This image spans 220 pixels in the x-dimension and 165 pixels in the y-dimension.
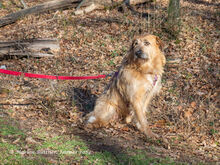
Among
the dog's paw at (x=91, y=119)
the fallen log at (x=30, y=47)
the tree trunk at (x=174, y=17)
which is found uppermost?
the tree trunk at (x=174, y=17)

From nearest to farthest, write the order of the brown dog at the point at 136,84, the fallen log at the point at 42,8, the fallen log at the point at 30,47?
the brown dog at the point at 136,84 → the fallen log at the point at 30,47 → the fallen log at the point at 42,8

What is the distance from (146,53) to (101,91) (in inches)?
113

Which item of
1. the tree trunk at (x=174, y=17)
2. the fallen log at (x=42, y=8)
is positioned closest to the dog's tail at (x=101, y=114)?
the tree trunk at (x=174, y=17)

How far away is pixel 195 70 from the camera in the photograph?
8695 millimetres

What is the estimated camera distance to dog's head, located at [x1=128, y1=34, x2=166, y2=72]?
4.97m

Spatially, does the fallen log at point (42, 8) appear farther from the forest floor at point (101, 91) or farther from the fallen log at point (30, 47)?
the fallen log at point (30, 47)

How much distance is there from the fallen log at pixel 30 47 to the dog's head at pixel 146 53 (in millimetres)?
4497

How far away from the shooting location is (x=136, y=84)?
518 centimetres

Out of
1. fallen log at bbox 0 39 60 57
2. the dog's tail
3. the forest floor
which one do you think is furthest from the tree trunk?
the dog's tail

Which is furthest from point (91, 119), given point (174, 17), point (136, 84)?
point (174, 17)

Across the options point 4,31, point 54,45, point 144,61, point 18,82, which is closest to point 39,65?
point 54,45

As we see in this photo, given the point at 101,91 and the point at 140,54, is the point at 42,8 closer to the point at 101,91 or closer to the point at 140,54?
the point at 101,91

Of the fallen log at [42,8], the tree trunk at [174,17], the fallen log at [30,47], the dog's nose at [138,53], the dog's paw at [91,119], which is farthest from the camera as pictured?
the fallen log at [42,8]

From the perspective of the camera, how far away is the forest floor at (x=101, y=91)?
14.1 ft
